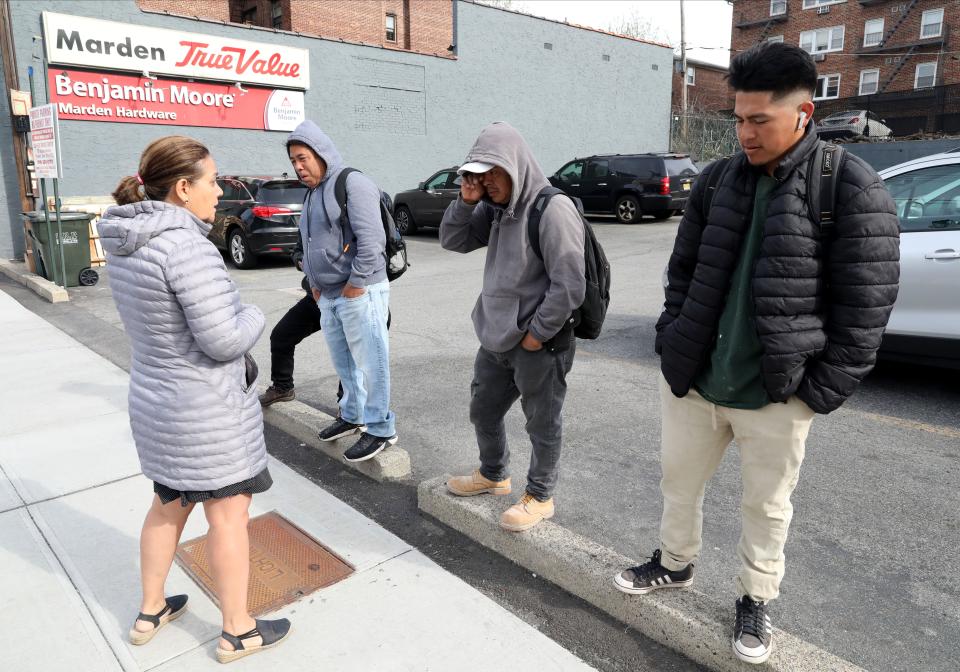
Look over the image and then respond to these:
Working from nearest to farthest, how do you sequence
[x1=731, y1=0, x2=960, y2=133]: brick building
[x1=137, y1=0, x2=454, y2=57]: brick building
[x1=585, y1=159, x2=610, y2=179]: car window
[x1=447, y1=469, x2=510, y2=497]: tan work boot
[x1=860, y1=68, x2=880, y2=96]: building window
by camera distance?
[x1=447, y1=469, x2=510, y2=497]: tan work boot → [x1=585, y1=159, x2=610, y2=179]: car window → [x1=137, y1=0, x2=454, y2=57]: brick building → [x1=731, y1=0, x2=960, y2=133]: brick building → [x1=860, y1=68, x2=880, y2=96]: building window

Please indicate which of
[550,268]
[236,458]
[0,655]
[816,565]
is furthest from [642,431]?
[0,655]

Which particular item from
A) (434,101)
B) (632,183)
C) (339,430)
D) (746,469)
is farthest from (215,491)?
(434,101)

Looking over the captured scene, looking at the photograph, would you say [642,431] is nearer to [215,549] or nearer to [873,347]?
[873,347]

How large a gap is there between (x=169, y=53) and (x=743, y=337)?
51.9 ft

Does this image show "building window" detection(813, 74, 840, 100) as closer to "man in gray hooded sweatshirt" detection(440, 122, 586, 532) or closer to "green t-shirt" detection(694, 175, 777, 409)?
"man in gray hooded sweatshirt" detection(440, 122, 586, 532)

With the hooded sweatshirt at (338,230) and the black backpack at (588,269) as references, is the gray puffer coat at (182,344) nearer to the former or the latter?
the black backpack at (588,269)

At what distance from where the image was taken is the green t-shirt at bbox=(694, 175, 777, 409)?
7.28 feet

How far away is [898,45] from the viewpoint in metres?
36.8

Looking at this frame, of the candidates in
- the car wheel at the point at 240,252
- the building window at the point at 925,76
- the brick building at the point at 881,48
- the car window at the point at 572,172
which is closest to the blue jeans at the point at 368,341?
the car wheel at the point at 240,252

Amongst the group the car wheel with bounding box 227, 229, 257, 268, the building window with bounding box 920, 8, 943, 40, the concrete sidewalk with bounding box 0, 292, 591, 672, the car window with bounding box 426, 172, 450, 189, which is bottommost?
the concrete sidewalk with bounding box 0, 292, 591, 672

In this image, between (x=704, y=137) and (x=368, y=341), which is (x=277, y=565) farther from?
(x=704, y=137)

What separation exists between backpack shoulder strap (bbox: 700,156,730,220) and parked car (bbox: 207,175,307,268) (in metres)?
10.4

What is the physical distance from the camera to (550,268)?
9.20 ft

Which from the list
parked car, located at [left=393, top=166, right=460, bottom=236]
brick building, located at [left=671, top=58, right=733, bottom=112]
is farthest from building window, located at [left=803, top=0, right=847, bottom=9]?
parked car, located at [left=393, top=166, right=460, bottom=236]
